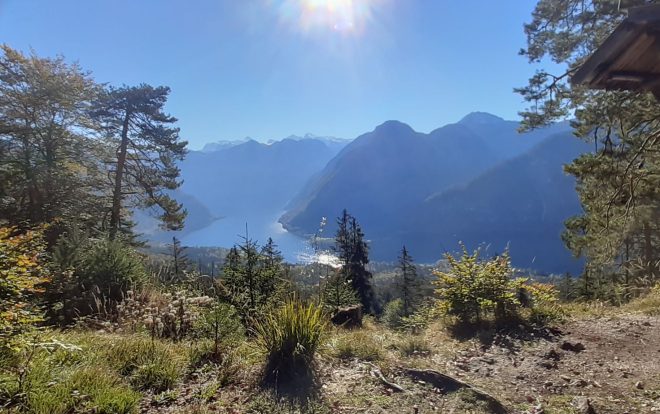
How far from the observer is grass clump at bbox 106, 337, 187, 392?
344 centimetres

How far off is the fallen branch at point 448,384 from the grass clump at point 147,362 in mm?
2242

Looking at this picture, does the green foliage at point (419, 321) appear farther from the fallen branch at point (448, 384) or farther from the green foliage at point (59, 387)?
the green foliage at point (59, 387)

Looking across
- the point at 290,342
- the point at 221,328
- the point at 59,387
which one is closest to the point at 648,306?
the point at 290,342

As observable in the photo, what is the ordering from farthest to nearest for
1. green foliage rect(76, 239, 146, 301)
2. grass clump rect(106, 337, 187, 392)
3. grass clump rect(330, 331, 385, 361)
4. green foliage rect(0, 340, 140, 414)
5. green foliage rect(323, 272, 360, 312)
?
green foliage rect(323, 272, 360, 312) → green foliage rect(76, 239, 146, 301) → grass clump rect(330, 331, 385, 361) → grass clump rect(106, 337, 187, 392) → green foliage rect(0, 340, 140, 414)

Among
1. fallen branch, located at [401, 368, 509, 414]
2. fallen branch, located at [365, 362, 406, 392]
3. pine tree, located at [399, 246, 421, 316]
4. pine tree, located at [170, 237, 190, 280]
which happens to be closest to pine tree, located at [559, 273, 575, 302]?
fallen branch, located at [401, 368, 509, 414]

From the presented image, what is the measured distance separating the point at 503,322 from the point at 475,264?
104 cm

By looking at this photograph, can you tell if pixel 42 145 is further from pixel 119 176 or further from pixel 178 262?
pixel 178 262

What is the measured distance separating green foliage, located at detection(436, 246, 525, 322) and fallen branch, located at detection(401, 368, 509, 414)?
2.34 m

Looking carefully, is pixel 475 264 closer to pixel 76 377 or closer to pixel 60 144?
pixel 76 377

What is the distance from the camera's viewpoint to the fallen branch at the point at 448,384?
327 centimetres

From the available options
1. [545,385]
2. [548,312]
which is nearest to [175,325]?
[545,385]

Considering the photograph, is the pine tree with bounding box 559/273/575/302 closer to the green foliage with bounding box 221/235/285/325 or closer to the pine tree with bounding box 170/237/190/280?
the green foliage with bounding box 221/235/285/325

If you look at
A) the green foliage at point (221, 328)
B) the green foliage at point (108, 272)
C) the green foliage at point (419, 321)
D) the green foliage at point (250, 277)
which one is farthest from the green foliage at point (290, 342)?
the green foliage at point (108, 272)

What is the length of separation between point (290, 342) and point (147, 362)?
4.42 feet
